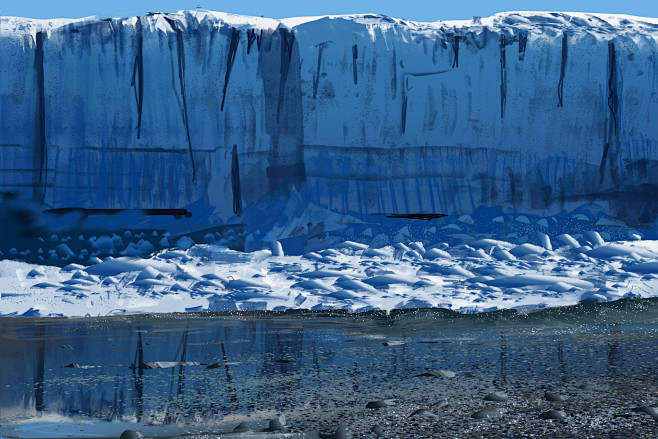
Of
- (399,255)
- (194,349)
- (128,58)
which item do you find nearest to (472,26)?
(399,255)

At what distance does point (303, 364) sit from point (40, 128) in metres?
7.62

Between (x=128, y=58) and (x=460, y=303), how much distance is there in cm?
598

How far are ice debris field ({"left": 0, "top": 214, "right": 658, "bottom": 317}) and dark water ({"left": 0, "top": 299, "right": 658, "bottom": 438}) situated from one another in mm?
796

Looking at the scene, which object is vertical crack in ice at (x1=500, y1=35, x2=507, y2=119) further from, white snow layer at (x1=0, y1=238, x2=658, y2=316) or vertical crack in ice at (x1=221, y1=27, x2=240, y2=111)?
vertical crack in ice at (x1=221, y1=27, x2=240, y2=111)

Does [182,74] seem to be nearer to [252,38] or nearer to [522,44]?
[252,38]

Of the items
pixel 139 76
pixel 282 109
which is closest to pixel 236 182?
pixel 282 109

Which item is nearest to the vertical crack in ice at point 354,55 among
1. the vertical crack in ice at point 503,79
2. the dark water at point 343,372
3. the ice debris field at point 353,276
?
the vertical crack in ice at point 503,79

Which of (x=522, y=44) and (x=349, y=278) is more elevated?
(x=522, y=44)

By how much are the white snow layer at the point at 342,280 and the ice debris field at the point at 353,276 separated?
0.04ft

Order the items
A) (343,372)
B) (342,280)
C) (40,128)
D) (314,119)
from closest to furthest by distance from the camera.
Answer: (343,372) < (342,280) < (40,128) < (314,119)

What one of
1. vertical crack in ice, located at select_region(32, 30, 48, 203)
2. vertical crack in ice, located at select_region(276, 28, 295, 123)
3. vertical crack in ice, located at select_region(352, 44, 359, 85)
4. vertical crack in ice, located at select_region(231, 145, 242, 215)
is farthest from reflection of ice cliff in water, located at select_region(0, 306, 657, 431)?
vertical crack in ice, located at select_region(352, 44, 359, 85)

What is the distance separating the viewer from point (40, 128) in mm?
11828

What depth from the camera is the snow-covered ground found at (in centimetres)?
896

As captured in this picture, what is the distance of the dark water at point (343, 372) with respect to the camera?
3984 mm
